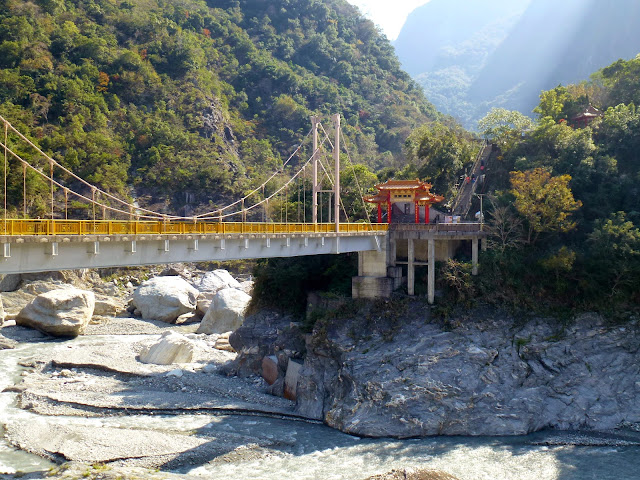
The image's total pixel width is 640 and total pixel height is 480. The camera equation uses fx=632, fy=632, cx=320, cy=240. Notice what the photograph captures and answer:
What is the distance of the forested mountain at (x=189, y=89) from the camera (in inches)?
2456

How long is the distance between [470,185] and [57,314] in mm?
25408

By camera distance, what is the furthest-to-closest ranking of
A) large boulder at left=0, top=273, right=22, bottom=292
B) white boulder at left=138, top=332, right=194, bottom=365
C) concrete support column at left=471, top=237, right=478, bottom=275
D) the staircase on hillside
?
large boulder at left=0, top=273, right=22, bottom=292, the staircase on hillside, concrete support column at left=471, top=237, right=478, bottom=275, white boulder at left=138, top=332, right=194, bottom=365

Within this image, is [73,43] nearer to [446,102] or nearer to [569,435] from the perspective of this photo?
[569,435]

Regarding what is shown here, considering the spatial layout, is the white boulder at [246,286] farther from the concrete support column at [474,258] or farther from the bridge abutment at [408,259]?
the concrete support column at [474,258]

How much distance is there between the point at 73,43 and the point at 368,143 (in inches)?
1457

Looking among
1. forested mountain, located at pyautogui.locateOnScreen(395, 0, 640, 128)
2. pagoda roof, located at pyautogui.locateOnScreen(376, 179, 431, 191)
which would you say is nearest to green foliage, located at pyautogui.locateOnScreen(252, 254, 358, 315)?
pagoda roof, located at pyautogui.locateOnScreen(376, 179, 431, 191)

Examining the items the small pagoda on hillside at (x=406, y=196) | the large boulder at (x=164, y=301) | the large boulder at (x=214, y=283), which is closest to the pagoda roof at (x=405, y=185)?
the small pagoda on hillside at (x=406, y=196)

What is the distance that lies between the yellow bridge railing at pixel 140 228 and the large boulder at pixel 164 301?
1611 cm

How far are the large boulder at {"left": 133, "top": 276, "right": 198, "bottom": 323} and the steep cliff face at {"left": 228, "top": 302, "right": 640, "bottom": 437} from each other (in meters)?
15.5

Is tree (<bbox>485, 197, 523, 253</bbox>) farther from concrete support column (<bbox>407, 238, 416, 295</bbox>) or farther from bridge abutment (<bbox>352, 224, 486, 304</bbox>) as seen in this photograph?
concrete support column (<bbox>407, 238, 416, 295</bbox>)

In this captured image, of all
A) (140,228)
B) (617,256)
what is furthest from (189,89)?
(617,256)

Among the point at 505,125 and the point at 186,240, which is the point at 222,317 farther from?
the point at 505,125

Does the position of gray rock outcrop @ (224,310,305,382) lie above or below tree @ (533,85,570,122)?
below

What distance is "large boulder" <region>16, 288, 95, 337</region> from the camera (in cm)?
3434
